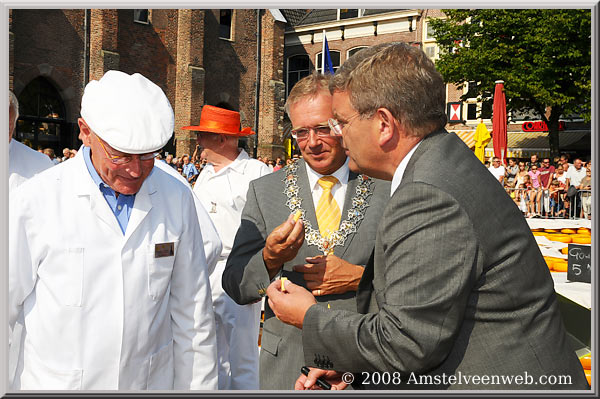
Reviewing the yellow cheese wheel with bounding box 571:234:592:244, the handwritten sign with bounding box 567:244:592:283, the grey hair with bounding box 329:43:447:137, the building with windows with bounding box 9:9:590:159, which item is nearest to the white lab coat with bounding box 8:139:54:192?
the grey hair with bounding box 329:43:447:137

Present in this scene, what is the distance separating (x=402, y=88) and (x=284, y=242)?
858mm

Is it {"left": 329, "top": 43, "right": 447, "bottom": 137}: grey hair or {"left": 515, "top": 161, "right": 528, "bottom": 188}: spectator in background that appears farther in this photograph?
{"left": 515, "top": 161, "right": 528, "bottom": 188}: spectator in background

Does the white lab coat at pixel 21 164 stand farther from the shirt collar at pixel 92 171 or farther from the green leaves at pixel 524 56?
the green leaves at pixel 524 56

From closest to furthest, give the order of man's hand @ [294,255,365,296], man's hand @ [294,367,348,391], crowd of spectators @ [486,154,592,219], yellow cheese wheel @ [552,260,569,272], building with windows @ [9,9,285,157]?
man's hand @ [294,367,348,391] < man's hand @ [294,255,365,296] < yellow cheese wheel @ [552,260,569,272] < crowd of spectators @ [486,154,592,219] < building with windows @ [9,9,285,157]

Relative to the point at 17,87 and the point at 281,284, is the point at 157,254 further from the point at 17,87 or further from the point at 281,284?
the point at 17,87

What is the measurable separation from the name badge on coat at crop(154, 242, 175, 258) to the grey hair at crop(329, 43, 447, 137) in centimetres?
98

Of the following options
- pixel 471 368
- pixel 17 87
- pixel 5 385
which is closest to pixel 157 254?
pixel 5 385

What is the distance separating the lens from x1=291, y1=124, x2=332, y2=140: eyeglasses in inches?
110

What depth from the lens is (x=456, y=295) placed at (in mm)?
1518

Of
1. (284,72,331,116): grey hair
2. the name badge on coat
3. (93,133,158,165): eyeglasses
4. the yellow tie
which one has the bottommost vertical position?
the name badge on coat

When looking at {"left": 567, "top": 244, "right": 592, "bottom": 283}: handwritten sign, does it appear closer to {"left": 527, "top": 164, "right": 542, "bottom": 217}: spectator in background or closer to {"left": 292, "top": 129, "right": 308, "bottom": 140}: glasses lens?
{"left": 292, "top": 129, "right": 308, "bottom": 140}: glasses lens

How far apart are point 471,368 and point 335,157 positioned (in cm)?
141

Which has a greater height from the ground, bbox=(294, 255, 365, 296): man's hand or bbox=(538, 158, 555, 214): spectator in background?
bbox=(538, 158, 555, 214): spectator in background

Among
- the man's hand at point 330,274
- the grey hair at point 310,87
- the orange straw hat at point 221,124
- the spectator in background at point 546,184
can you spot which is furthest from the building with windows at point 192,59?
the man's hand at point 330,274
